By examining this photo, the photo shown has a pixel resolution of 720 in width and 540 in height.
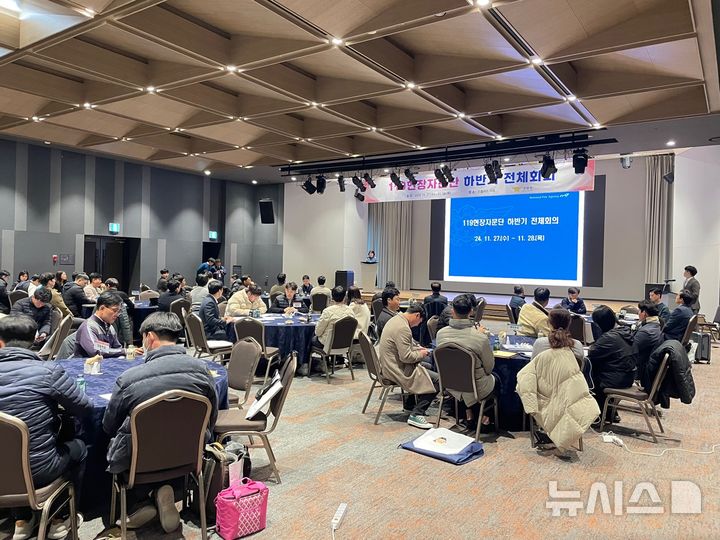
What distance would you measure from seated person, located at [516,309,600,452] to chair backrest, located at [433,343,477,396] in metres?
0.41

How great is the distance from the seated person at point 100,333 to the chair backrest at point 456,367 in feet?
8.31

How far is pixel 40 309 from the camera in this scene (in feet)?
21.5

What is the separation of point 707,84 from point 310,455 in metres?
5.67

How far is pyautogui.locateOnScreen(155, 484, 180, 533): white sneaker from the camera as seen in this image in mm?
2797

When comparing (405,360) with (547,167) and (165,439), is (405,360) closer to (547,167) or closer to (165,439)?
(165,439)

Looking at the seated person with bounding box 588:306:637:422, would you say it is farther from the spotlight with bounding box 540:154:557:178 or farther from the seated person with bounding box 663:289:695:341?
the spotlight with bounding box 540:154:557:178

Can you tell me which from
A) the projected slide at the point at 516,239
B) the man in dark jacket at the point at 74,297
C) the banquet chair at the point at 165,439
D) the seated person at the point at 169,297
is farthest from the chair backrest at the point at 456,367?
the projected slide at the point at 516,239

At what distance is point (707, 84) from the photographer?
5578 millimetres

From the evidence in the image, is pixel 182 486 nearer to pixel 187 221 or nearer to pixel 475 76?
pixel 475 76

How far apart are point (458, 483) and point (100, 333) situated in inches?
123

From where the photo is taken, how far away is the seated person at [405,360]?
189 inches

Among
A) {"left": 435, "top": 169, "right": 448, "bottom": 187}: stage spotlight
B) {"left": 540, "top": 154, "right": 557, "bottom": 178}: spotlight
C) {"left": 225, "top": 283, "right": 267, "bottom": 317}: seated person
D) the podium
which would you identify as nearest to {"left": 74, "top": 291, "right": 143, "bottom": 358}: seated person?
{"left": 225, "top": 283, "right": 267, "bottom": 317}: seated person

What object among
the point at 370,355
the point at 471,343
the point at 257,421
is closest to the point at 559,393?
the point at 471,343

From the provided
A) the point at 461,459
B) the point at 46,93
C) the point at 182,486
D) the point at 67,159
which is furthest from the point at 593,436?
the point at 67,159
